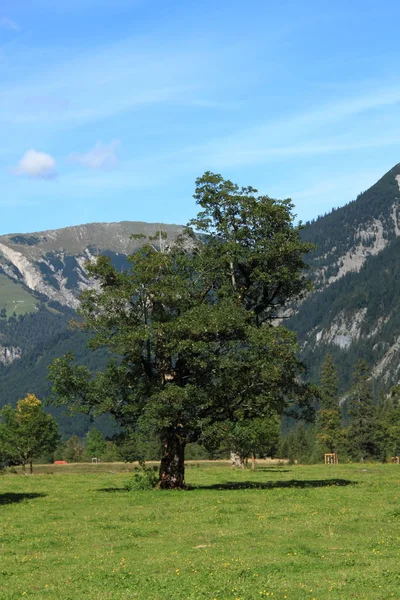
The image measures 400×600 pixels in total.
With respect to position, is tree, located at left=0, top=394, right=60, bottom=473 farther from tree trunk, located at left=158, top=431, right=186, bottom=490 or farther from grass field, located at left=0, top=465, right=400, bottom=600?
tree trunk, located at left=158, top=431, right=186, bottom=490

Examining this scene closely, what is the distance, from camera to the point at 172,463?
47906 mm

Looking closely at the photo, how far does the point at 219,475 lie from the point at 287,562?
42078 millimetres

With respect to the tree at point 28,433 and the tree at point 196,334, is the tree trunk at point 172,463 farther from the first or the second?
the tree at point 28,433

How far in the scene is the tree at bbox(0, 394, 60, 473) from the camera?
107 m

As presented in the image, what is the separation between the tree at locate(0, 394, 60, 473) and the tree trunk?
61.2 m

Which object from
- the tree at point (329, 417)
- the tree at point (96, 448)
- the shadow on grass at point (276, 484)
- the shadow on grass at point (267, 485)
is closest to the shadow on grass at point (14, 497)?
the shadow on grass at point (267, 485)

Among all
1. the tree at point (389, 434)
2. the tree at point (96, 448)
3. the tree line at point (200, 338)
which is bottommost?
the tree at point (96, 448)

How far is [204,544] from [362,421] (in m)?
115

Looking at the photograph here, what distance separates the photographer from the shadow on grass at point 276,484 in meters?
50.2

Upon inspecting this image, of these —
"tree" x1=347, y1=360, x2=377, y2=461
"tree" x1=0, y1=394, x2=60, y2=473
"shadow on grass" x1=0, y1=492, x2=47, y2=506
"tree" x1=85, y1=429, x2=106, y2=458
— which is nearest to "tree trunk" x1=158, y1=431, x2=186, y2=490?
"shadow on grass" x1=0, y1=492, x2=47, y2=506

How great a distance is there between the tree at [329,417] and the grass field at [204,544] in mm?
96433

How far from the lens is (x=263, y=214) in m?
50.9

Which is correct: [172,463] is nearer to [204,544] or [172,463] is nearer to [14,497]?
[14,497]

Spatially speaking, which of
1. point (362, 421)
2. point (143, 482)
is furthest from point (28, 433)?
point (143, 482)
